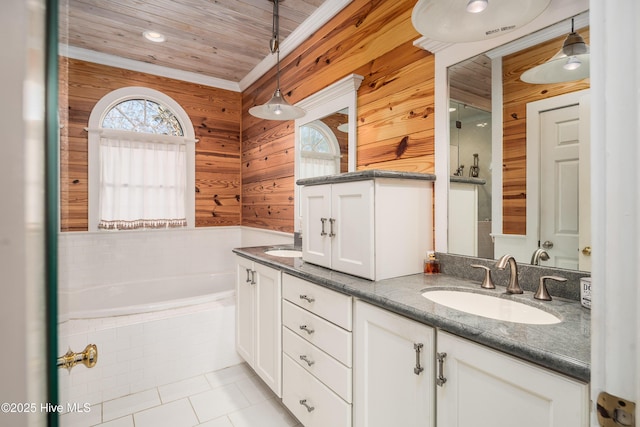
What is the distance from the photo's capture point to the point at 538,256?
4.30 ft

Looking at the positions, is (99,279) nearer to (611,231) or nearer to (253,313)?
(253,313)

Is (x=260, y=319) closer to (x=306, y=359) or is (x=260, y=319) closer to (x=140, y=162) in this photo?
(x=306, y=359)

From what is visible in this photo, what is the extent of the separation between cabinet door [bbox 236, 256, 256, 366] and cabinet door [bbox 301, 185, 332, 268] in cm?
57

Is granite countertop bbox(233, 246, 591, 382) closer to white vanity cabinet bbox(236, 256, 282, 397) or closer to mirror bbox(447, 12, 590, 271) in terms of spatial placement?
mirror bbox(447, 12, 590, 271)

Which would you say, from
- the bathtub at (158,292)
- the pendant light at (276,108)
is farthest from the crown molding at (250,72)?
the bathtub at (158,292)

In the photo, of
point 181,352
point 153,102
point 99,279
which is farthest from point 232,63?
point 181,352

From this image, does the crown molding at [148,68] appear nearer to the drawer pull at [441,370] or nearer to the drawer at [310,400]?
the drawer at [310,400]

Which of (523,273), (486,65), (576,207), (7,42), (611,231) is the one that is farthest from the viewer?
(486,65)

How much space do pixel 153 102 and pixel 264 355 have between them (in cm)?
308

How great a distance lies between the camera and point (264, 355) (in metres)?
2.12

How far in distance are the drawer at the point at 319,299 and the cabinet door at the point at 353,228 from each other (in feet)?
0.55

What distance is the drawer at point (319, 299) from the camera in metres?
1.42

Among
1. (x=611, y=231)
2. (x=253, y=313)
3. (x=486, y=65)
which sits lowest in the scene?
(x=253, y=313)

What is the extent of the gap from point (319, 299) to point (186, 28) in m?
2.64
